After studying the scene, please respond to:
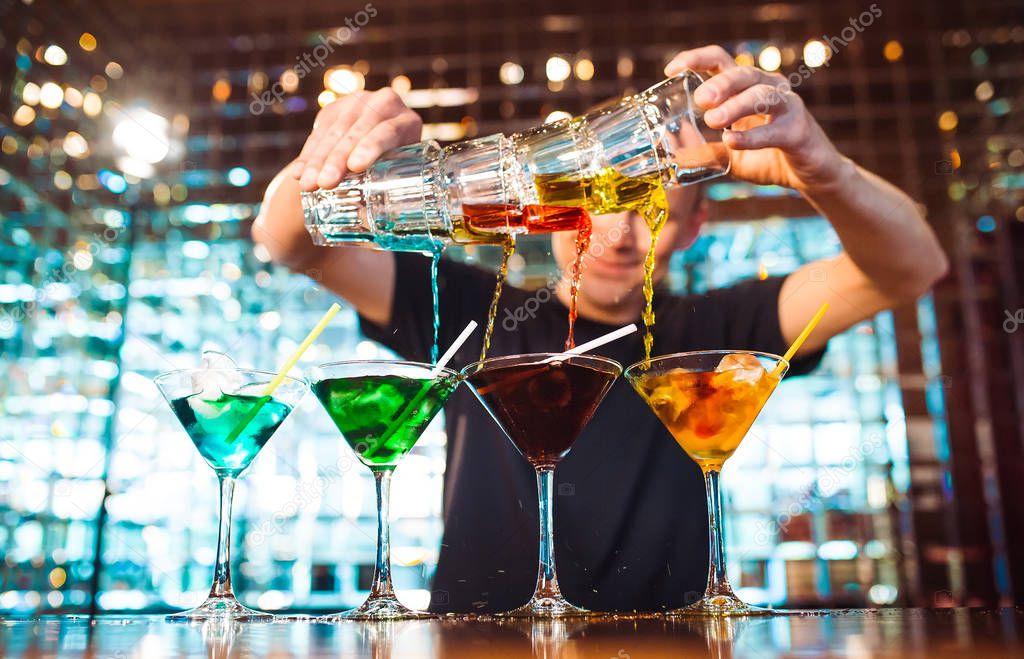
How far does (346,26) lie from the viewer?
3.59 metres

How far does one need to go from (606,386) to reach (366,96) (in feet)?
2.18

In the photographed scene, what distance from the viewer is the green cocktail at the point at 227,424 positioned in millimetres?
1223

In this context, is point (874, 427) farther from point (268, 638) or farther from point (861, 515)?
point (268, 638)

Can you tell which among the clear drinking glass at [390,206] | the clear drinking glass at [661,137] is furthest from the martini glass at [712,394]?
A: the clear drinking glass at [390,206]

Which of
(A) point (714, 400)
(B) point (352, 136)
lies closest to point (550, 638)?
(A) point (714, 400)

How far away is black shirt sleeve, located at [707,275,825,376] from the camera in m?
1.85

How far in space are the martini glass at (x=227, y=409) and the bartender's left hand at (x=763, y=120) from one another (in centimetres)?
75

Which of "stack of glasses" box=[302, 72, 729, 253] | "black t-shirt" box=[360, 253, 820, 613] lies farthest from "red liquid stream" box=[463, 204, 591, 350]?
"black t-shirt" box=[360, 253, 820, 613]

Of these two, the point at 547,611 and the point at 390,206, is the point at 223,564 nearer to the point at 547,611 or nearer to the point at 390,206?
the point at 547,611

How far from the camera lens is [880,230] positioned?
1.61 metres

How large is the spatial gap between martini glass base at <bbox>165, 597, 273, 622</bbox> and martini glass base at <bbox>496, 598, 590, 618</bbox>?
0.95ft

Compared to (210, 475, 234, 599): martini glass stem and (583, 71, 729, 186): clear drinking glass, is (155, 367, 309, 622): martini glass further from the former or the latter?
(583, 71, 729, 186): clear drinking glass

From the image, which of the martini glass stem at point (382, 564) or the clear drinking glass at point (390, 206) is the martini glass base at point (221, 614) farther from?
the clear drinking glass at point (390, 206)

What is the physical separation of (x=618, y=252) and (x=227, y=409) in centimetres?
94
